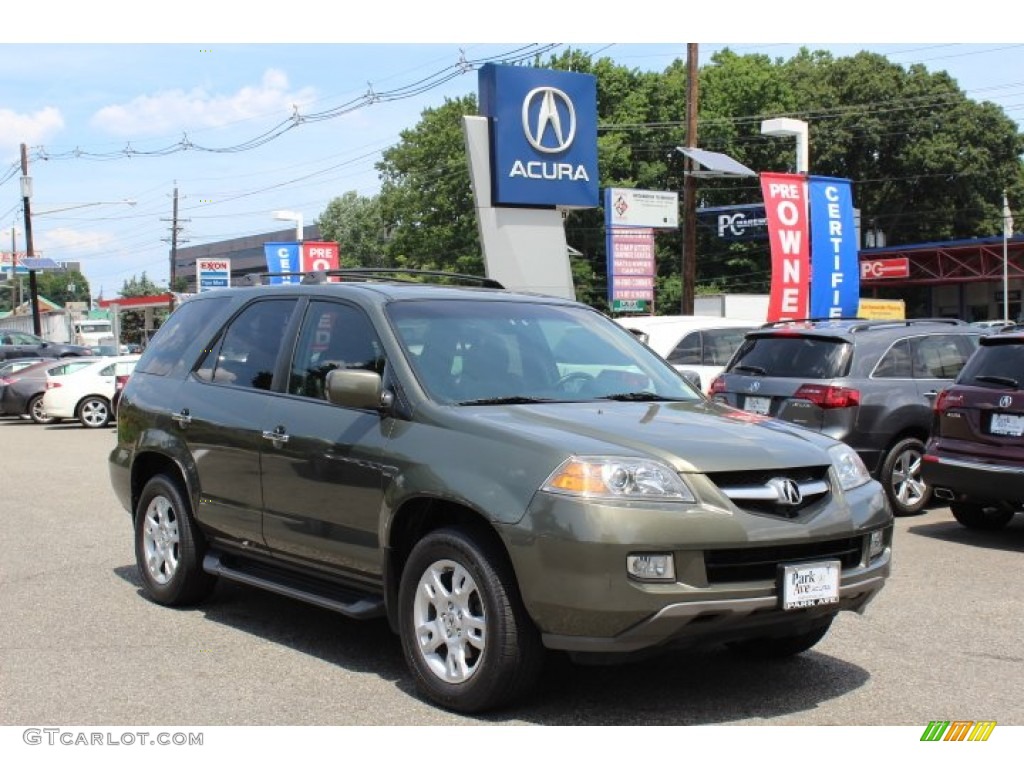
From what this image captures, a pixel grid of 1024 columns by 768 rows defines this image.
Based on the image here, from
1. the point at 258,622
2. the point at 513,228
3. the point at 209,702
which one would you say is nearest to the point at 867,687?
the point at 209,702

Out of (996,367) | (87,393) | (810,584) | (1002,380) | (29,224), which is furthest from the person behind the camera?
(29,224)

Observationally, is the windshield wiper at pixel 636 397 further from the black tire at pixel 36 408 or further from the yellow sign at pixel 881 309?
the yellow sign at pixel 881 309

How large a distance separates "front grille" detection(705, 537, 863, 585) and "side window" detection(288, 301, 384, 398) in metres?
1.90

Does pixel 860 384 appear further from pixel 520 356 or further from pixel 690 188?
pixel 690 188

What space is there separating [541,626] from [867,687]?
1.71 m

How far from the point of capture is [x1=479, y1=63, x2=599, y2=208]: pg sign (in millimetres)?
17719

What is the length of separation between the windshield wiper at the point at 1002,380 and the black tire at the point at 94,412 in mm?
19285

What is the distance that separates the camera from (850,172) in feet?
196

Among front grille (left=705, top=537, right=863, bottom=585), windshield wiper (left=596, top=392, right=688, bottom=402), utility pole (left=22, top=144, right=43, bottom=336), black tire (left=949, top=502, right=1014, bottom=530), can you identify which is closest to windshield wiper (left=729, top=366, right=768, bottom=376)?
black tire (left=949, top=502, right=1014, bottom=530)

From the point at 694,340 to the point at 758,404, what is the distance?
414cm

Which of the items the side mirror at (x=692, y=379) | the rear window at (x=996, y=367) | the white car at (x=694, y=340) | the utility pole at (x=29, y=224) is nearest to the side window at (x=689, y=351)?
the white car at (x=694, y=340)

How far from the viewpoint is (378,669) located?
5.54 metres

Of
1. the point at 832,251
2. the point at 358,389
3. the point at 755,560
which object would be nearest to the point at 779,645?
the point at 755,560

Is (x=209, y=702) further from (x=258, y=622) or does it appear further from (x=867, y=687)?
(x=867, y=687)
